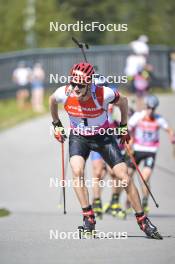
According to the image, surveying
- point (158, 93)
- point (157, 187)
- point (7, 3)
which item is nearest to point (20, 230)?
point (157, 187)

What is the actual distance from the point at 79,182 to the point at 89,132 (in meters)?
0.64

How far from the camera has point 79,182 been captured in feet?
35.3

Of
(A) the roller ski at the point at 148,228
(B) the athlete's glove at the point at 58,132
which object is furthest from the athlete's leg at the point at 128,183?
(B) the athlete's glove at the point at 58,132

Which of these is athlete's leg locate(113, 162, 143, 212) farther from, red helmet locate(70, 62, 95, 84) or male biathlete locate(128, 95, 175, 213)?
male biathlete locate(128, 95, 175, 213)

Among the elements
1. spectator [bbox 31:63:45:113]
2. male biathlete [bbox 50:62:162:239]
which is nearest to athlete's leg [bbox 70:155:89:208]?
male biathlete [bbox 50:62:162:239]

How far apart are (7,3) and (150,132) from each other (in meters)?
19.3

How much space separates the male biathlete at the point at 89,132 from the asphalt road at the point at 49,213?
1.18ft

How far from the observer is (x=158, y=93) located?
32000 mm

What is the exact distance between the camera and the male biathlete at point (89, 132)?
1073cm

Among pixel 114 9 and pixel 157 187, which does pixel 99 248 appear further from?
pixel 114 9

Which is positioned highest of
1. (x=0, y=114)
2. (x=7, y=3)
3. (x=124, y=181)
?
(x=7, y=3)

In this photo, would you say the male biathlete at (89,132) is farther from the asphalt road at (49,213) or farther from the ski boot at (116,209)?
the ski boot at (116,209)

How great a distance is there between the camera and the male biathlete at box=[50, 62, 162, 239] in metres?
10.7

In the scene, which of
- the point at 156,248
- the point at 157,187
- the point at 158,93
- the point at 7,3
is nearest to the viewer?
the point at 156,248
